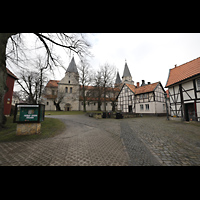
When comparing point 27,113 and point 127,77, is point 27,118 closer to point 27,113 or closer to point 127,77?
point 27,113

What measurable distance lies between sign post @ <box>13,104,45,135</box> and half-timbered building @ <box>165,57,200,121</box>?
594 inches

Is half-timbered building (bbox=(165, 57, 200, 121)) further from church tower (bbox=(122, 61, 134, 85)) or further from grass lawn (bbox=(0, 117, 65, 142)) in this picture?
church tower (bbox=(122, 61, 134, 85))

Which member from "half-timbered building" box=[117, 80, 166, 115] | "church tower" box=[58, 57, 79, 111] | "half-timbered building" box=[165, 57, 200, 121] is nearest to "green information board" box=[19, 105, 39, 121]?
"half-timbered building" box=[165, 57, 200, 121]

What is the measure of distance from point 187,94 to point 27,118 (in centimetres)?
1618

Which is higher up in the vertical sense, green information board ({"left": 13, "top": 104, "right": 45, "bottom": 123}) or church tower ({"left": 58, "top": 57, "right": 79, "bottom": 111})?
church tower ({"left": 58, "top": 57, "right": 79, "bottom": 111})

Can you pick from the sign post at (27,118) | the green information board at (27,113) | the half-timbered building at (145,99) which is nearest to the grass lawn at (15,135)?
the sign post at (27,118)

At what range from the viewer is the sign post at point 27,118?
5.30 m

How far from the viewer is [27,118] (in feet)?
17.8

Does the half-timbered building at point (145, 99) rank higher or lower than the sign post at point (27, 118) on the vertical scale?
higher

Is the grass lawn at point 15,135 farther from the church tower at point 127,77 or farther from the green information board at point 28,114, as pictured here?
the church tower at point 127,77

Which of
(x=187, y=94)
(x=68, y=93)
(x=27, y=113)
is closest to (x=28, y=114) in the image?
(x=27, y=113)

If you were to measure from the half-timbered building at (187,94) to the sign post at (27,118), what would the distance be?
49.5ft

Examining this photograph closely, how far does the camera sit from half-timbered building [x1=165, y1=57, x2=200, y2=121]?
10538 millimetres
